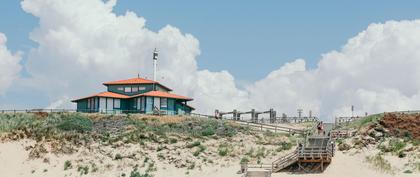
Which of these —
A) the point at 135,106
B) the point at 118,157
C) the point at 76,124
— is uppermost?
the point at 135,106

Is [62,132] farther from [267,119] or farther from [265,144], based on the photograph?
[267,119]

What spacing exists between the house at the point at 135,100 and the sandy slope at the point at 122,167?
585 inches

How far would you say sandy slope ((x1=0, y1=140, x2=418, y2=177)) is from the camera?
179 ft

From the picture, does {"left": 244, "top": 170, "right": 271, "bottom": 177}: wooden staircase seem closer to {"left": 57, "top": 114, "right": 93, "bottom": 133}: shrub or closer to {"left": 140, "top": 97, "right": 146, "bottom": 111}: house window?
{"left": 57, "top": 114, "right": 93, "bottom": 133}: shrub

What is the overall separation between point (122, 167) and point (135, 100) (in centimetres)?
1917

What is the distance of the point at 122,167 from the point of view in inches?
2349

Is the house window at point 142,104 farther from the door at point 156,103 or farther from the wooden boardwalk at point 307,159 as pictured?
the wooden boardwalk at point 307,159

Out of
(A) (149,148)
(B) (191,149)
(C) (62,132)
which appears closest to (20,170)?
(C) (62,132)

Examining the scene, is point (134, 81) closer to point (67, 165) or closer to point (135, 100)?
point (135, 100)

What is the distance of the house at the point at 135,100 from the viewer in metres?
76.8

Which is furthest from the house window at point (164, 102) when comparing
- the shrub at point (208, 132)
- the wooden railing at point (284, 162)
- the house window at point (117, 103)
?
the wooden railing at point (284, 162)

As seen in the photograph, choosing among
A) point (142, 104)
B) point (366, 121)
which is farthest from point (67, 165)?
point (366, 121)

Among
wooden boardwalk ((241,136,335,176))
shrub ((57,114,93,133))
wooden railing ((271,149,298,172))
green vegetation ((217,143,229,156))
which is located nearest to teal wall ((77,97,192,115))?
shrub ((57,114,93,133))

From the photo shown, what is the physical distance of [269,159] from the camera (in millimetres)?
59688
